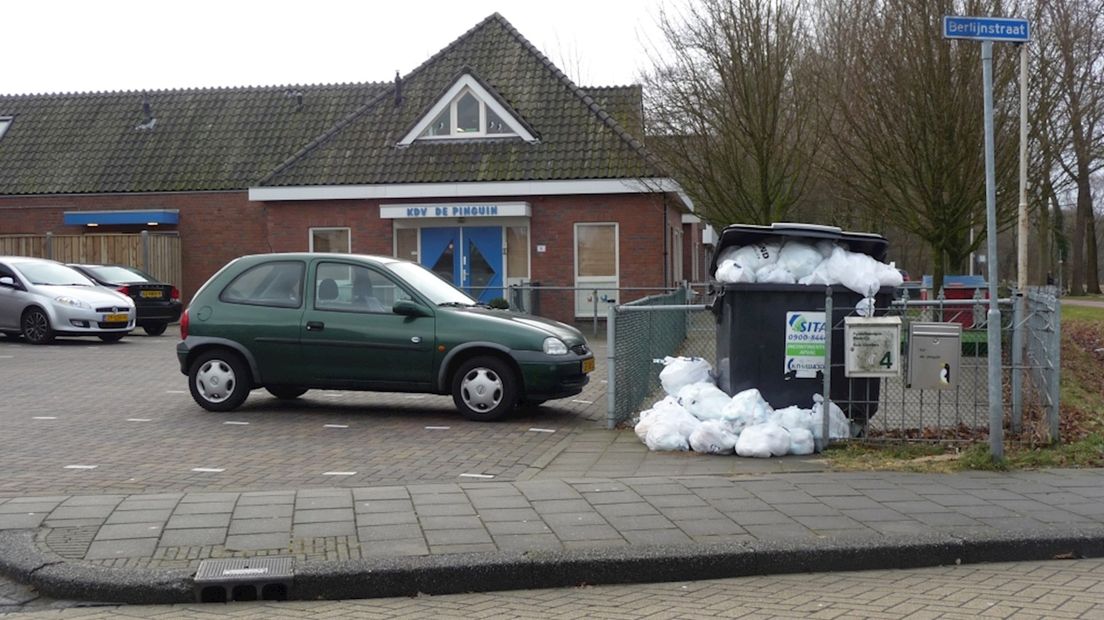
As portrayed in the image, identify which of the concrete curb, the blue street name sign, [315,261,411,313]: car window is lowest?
the concrete curb

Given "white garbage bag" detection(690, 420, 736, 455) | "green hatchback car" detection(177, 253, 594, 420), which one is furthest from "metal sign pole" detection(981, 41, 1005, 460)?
"green hatchback car" detection(177, 253, 594, 420)

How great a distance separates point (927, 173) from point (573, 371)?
385 inches

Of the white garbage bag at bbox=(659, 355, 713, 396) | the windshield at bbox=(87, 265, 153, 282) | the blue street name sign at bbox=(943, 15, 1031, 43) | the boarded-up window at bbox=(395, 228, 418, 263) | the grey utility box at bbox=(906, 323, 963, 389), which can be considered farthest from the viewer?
the boarded-up window at bbox=(395, 228, 418, 263)

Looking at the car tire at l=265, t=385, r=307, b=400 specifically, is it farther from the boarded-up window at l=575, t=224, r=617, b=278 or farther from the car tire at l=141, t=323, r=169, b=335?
the boarded-up window at l=575, t=224, r=617, b=278

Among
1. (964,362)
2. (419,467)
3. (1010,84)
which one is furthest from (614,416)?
(1010,84)

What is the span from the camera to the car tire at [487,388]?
11102 mm

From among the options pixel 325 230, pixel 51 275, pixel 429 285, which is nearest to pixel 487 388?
pixel 429 285

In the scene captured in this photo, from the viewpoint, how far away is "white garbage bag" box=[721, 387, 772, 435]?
31.0 feet

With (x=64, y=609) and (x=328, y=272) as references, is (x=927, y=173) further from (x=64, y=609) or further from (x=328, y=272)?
(x=64, y=609)

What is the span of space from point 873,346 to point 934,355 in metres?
0.47

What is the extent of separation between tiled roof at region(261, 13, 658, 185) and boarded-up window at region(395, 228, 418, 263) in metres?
1.27

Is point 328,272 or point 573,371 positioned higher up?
point 328,272

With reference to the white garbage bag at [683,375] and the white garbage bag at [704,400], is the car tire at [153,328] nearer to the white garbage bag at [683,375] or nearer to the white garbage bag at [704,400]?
the white garbage bag at [683,375]

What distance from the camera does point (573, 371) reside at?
1114 cm
